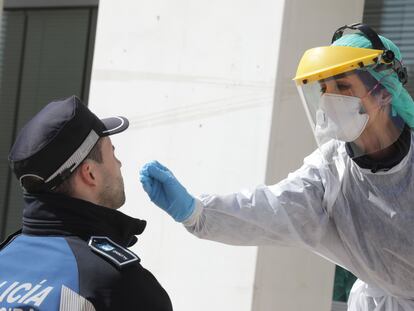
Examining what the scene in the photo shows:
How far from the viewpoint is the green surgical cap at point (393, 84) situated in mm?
2994

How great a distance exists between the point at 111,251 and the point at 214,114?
88.9 inches

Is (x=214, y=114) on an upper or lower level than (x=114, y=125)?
upper

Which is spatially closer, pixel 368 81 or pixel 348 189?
pixel 368 81

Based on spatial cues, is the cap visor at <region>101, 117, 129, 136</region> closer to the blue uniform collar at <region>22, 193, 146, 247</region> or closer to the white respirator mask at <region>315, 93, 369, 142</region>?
the blue uniform collar at <region>22, 193, 146, 247</region>

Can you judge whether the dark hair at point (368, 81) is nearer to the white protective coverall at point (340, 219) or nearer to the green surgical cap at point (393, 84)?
the green surgical cap at point (393, 84)

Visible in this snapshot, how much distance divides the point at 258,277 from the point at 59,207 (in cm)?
204

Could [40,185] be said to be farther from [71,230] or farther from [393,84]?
[393,84]

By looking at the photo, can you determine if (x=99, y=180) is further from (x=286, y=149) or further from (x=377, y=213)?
(x=286, y=149)

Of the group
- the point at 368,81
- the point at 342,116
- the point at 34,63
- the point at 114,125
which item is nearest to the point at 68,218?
the point at 114,125

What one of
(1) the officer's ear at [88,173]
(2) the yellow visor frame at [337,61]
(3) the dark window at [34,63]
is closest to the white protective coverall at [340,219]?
(2) the yellow visor frame at [337,61]

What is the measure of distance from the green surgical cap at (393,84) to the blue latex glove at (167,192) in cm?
68

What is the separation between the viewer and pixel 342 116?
2.97 metres

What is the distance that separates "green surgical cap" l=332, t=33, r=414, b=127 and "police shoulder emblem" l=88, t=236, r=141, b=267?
1063mm

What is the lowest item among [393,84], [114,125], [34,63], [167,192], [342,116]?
[167,192]
